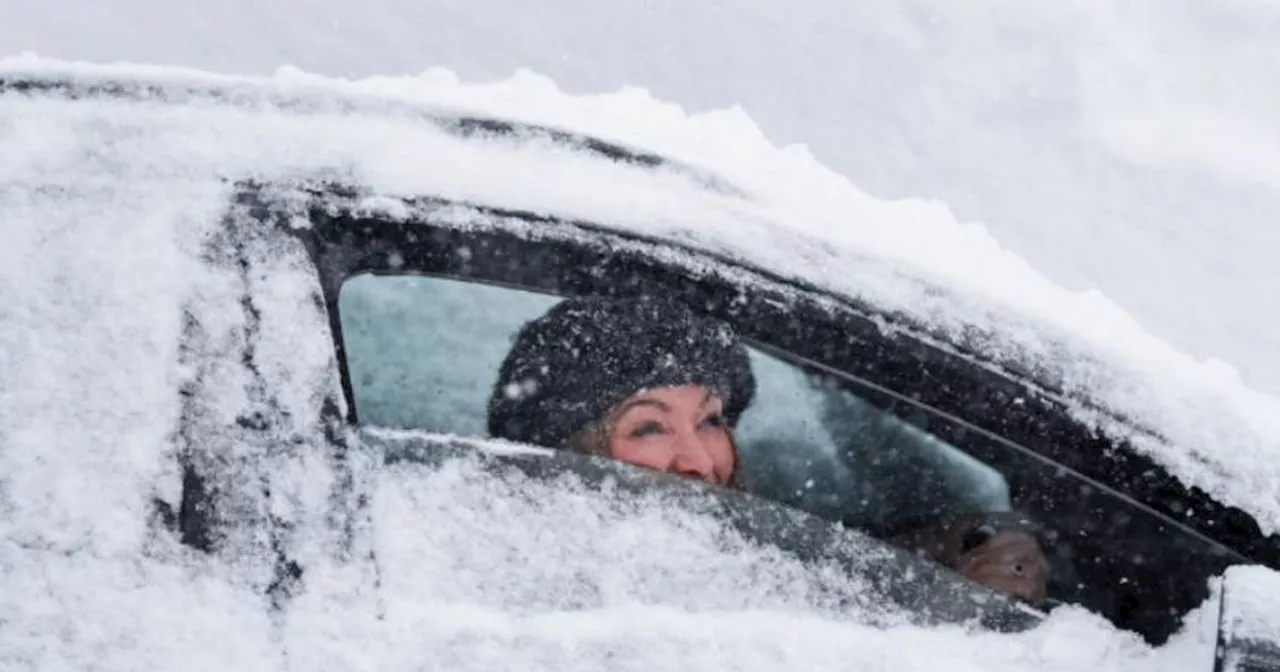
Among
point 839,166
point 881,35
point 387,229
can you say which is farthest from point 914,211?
point 387,229

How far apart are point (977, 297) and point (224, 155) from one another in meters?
1.03

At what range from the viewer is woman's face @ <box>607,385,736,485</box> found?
2373mm

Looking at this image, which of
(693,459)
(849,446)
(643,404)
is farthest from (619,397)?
(849,446)

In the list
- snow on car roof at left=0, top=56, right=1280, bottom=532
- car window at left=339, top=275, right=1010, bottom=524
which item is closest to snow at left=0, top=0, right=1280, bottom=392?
car window at left=339, top=275, right=1010, bottom=524

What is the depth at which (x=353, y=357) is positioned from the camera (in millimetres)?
2648

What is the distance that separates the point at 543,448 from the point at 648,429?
2.72 feet

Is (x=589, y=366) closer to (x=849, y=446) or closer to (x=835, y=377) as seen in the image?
(x=835, y=377)

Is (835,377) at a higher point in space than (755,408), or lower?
lower

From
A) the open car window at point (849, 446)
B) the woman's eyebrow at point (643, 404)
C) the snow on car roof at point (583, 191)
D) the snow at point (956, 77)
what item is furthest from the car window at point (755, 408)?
the snow at point (956, 77)

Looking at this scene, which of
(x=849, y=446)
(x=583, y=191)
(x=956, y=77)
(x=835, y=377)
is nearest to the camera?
(x=583, y=191)

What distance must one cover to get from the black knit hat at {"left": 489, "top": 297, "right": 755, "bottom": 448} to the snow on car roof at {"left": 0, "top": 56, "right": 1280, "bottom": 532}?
0.90 ft

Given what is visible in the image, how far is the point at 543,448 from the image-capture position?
1.62 metres

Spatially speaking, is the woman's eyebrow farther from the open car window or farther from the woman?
the open car window

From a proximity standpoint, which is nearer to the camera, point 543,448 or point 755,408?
point 543,448
